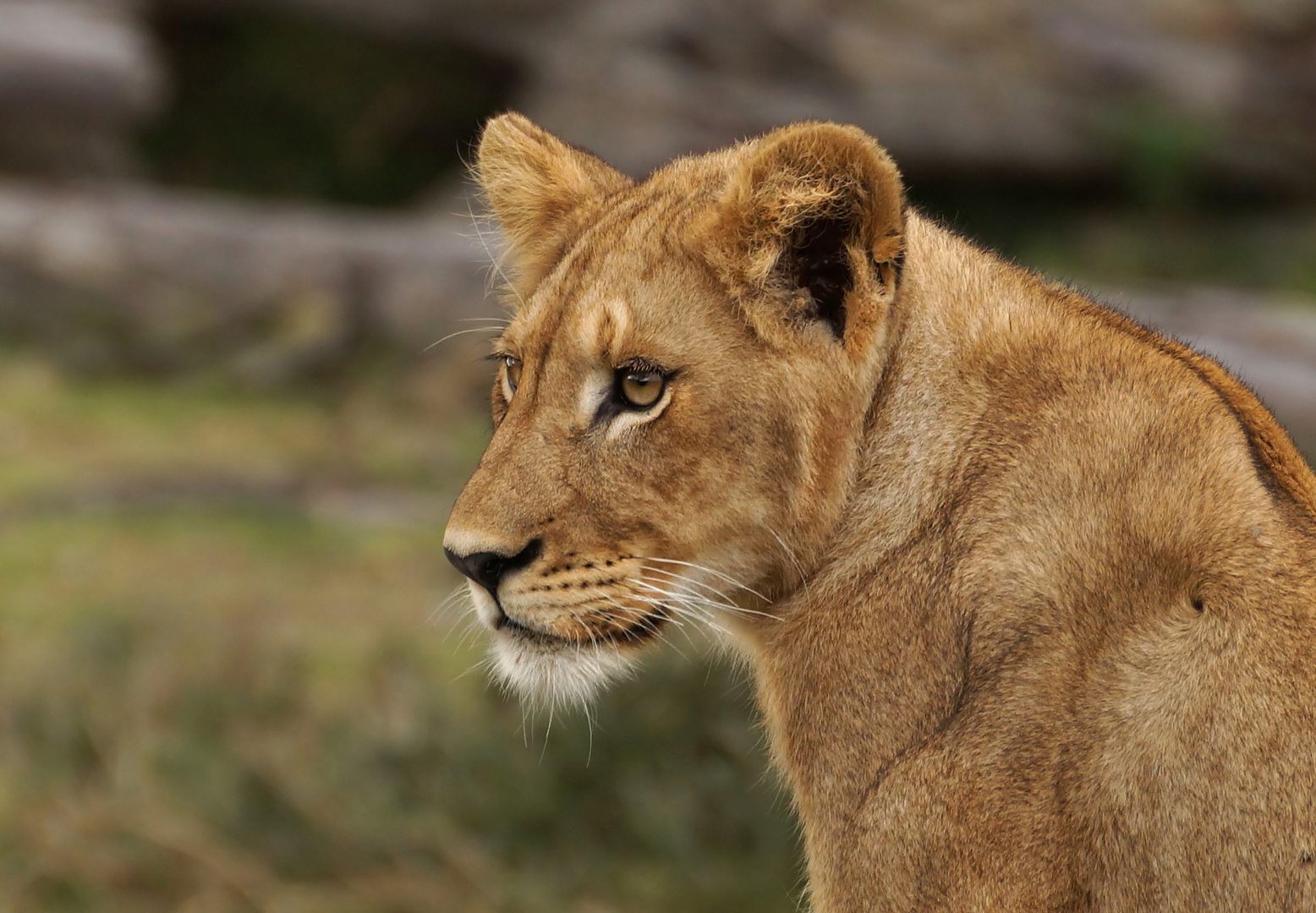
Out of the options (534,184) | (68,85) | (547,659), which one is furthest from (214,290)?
(547,659)

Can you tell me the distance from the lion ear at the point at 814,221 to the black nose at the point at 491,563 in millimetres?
599

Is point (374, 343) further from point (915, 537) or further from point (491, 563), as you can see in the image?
point (915, 537)

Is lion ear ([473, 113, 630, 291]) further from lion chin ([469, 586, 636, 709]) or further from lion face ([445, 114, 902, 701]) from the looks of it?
lion chin ([469, 586, 636, 709])

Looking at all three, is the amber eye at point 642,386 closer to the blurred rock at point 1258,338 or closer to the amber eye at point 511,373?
the amber eye at point 511,373

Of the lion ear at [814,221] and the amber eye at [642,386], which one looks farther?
the amber eye at [642,386]

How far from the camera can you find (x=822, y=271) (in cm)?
273

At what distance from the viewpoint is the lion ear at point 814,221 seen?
2.58m

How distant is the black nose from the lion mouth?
54mm

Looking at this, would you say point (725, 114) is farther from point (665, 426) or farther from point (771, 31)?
point (665, 426)

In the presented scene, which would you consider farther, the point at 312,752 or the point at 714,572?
the point at 312,752

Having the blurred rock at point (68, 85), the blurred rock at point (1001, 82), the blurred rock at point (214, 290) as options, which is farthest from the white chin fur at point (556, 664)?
the blurred rock at point (68, 85)

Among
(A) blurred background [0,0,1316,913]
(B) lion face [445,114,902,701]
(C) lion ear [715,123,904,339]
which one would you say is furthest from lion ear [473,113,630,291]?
(A) blurred background [0,0,1316,913]

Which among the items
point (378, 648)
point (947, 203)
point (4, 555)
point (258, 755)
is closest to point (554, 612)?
point (258, 755)

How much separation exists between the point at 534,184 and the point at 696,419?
940 millimetres
